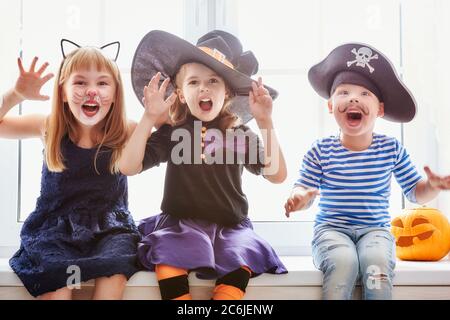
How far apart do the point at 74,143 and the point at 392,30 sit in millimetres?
1024

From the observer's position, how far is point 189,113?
161 centimetres

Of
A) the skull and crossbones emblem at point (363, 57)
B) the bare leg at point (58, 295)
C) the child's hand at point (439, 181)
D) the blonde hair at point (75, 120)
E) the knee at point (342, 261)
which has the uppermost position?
the skull and crossbones emblem at point (363, 57)

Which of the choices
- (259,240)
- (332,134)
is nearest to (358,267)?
(259,240)

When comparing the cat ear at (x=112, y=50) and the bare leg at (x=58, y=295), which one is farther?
the cat ear at (x=112, y=50)

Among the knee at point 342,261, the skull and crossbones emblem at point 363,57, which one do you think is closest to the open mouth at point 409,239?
the knee at point 342,261

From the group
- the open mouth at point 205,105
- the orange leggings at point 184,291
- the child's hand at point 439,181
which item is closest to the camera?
the orange leggings at point 184,291

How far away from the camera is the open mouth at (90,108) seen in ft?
4.92

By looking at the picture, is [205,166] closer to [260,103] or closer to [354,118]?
[260,103]

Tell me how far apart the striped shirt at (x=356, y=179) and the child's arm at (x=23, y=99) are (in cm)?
73

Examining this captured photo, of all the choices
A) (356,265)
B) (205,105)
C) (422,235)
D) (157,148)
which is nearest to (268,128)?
(205,105)

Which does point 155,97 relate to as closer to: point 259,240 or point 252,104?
point 252,104

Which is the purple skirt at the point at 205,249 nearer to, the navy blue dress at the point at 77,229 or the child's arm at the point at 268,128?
the navy blue dress at the point at 77,229

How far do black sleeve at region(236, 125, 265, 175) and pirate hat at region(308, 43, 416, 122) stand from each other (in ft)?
0.84

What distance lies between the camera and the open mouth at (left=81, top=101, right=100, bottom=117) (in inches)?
59.1
